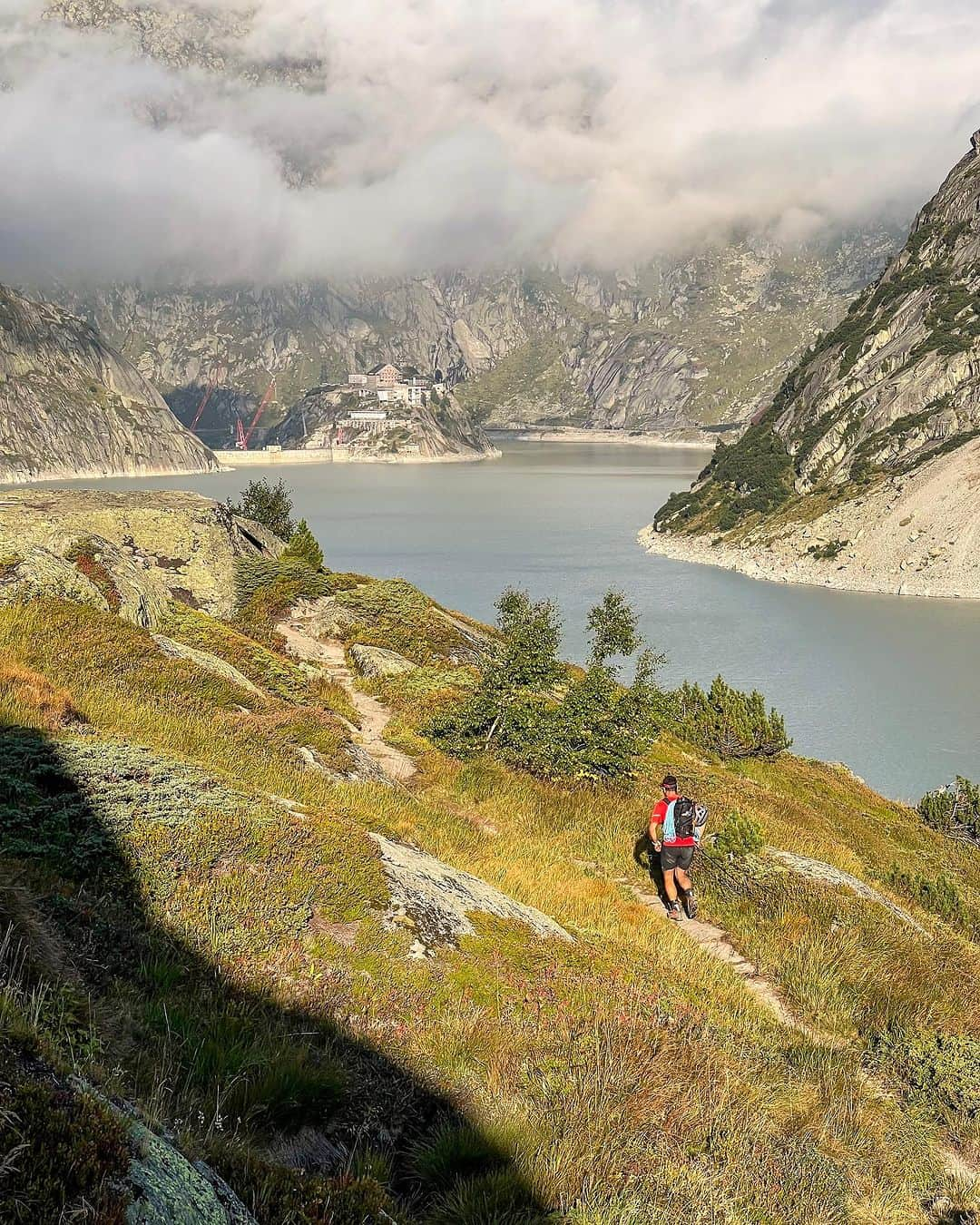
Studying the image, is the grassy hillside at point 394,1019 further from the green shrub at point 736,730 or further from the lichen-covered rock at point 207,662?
the green shrub at point 736,730

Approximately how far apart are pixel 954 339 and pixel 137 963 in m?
158

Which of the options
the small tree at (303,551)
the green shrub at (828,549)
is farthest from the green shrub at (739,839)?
the green shrub at (828,549)

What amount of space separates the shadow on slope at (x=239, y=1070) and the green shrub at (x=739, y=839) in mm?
8430

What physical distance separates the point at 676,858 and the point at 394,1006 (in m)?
6.58

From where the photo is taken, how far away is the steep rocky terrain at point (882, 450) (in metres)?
102

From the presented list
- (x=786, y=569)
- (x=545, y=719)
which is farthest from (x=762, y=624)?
(x=545, y=719)

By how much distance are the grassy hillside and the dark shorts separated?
0.72 meters

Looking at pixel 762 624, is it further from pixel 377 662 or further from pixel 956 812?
pixel 377 662

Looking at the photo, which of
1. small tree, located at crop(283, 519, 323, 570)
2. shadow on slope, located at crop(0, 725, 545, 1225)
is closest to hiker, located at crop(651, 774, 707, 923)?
shadow on slope, located at crop(0, 725, 545, 1225)

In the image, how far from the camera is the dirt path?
640 inches

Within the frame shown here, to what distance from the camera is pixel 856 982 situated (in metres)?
9.66

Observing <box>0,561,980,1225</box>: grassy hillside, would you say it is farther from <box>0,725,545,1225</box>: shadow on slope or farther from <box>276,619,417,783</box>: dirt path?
<box>276,619,417,783</box>: dirt path

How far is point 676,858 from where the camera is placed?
1166cm

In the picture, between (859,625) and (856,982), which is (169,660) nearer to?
(856,982)
